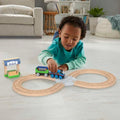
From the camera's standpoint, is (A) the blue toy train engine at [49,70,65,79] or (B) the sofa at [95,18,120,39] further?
(B) the sofa at [95,18,120,39]

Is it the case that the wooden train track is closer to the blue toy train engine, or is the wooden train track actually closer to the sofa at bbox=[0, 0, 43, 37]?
the blue toy train engine

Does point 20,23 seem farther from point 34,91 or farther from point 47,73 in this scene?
point 34,91

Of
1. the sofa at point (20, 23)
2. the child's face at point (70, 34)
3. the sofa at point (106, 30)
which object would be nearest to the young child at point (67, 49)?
the child's face at point (70, 34)

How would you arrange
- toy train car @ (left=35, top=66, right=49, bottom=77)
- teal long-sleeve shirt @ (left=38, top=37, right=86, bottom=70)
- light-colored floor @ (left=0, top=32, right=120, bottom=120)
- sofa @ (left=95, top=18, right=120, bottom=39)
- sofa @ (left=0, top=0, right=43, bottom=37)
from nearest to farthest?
light-colored floor @ (left=0, top=32, right=120, bottom=120)
toy train car @ (left=35, top=66, right=49, bottom=77)
teal long-sleeve shirt @ (left=38, top=37, right=86, bottom=70)
sofa @ (left=0, top=0, right=43, bottom=37)
sofa @ (left=95, top=18, right=120, bottom=39)

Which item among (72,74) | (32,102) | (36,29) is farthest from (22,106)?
(36,29)

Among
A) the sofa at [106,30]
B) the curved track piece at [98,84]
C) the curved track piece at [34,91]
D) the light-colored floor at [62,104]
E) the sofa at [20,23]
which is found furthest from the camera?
the sofa at [106,30]

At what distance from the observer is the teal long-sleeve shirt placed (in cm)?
134

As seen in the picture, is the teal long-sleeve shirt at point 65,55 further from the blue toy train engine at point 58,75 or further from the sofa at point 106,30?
the sofa at point 106,30

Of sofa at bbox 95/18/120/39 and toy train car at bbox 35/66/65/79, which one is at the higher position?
sofa at bbox 95/18/120/39

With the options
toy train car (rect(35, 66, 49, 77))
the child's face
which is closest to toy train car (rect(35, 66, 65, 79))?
toy train car (rect(35, 66, 49, 77))

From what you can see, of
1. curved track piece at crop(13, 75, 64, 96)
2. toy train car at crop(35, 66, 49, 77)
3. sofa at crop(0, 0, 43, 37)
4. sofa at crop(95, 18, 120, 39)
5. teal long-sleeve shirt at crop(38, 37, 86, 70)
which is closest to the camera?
curved track piece at crop(13, 75, 64, 96)

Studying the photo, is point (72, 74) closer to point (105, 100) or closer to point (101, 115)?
point (105, 100)

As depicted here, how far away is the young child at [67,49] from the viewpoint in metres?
1.20

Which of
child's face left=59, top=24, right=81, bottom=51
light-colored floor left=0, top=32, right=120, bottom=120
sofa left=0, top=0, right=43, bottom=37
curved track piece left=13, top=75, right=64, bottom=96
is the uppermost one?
sofa left=0, top=0, right=43, bottom=37
